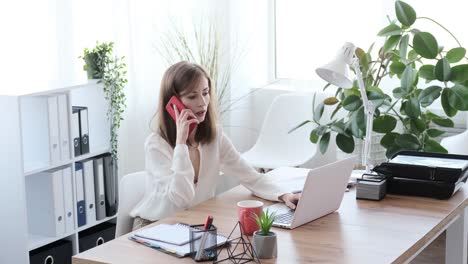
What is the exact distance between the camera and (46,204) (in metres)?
4.09

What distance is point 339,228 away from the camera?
9.24 ft

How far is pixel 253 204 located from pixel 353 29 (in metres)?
2.81

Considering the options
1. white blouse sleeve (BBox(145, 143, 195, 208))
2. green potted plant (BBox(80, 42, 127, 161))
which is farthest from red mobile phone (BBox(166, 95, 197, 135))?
green potted plant (BBox(80, 42, 127, 161))

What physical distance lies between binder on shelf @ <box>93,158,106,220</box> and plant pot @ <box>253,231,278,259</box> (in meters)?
2.01

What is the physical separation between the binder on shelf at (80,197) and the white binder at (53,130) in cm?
18

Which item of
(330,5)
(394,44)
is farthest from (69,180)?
(330,5)

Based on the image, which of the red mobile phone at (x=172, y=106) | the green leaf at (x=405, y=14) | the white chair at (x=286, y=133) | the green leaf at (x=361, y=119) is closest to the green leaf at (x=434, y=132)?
the green leaf at (x=361, y=119)

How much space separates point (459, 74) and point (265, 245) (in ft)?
6.95

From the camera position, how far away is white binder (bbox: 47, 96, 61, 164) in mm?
3994

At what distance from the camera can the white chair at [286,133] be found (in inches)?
198

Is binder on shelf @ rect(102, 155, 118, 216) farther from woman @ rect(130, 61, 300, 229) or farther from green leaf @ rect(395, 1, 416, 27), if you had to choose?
green leaf @ rect(395, 1, 416, 27)

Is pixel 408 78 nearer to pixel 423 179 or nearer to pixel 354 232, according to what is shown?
pixel 423 179

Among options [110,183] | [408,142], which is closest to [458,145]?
[408,142]

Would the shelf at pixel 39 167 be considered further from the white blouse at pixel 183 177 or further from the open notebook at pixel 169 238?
the open notebook at pixel 169 238
